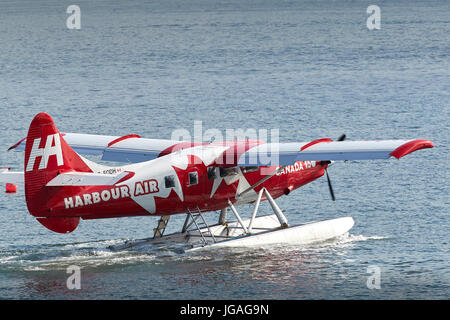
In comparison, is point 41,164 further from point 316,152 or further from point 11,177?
point 316,152

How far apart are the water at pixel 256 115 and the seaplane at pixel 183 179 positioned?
101 cm

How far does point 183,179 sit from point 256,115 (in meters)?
26.8

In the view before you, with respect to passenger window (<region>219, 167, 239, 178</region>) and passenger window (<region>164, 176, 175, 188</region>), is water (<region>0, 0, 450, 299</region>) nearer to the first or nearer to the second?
passenger window (<region>164, 176, 175, 188</region>)

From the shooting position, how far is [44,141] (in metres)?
19.2

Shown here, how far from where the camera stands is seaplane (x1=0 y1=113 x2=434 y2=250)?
19266 millimetres

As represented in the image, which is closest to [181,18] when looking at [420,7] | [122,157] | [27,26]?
Answer: [27,26]

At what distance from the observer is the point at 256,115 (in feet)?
155

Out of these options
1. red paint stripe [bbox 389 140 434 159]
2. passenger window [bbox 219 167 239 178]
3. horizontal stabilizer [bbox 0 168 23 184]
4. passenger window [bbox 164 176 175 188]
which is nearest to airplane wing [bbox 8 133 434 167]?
red paint stripe [bbox 389 140 434 159]

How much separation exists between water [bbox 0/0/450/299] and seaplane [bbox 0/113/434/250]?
101 cm

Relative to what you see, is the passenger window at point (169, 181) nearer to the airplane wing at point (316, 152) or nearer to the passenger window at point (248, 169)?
the airplane wing at point (316, 152)

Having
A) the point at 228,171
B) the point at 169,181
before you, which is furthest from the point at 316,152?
the point at 169,181

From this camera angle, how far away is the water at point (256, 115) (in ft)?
64.1

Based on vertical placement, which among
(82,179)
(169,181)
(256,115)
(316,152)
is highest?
(256,115)
